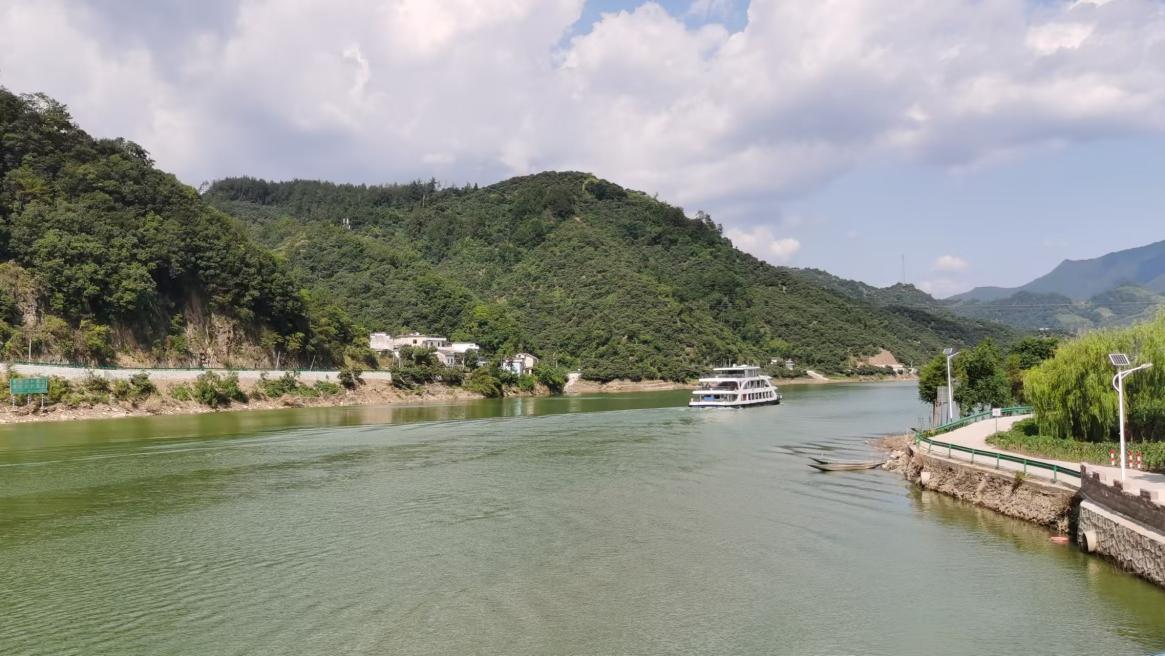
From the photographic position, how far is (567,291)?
6107 inches

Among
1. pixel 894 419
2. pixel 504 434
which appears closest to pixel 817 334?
pixel 894 419

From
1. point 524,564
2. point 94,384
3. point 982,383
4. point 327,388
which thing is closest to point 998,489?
point 524,564

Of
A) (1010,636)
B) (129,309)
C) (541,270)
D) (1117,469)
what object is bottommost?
(1010,636)

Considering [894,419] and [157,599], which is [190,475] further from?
[894,419]

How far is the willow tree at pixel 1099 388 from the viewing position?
24906 mm

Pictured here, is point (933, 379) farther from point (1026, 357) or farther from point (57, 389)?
point (57, 389)

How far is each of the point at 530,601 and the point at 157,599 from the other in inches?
327

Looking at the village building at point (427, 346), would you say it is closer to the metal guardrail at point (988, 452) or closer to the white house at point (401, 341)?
the white house at point (401, 341)

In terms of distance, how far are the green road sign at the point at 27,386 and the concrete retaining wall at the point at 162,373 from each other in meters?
1.81

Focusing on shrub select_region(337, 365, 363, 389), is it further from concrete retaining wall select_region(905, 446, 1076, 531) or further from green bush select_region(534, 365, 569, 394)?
concrete retaining wall select_region(905, 446, 1076, 531)

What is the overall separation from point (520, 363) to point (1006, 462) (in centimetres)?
8947

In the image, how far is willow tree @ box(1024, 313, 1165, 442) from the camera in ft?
81.7

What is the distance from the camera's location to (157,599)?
632 inches

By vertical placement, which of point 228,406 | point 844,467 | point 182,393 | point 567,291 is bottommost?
point 844,467
